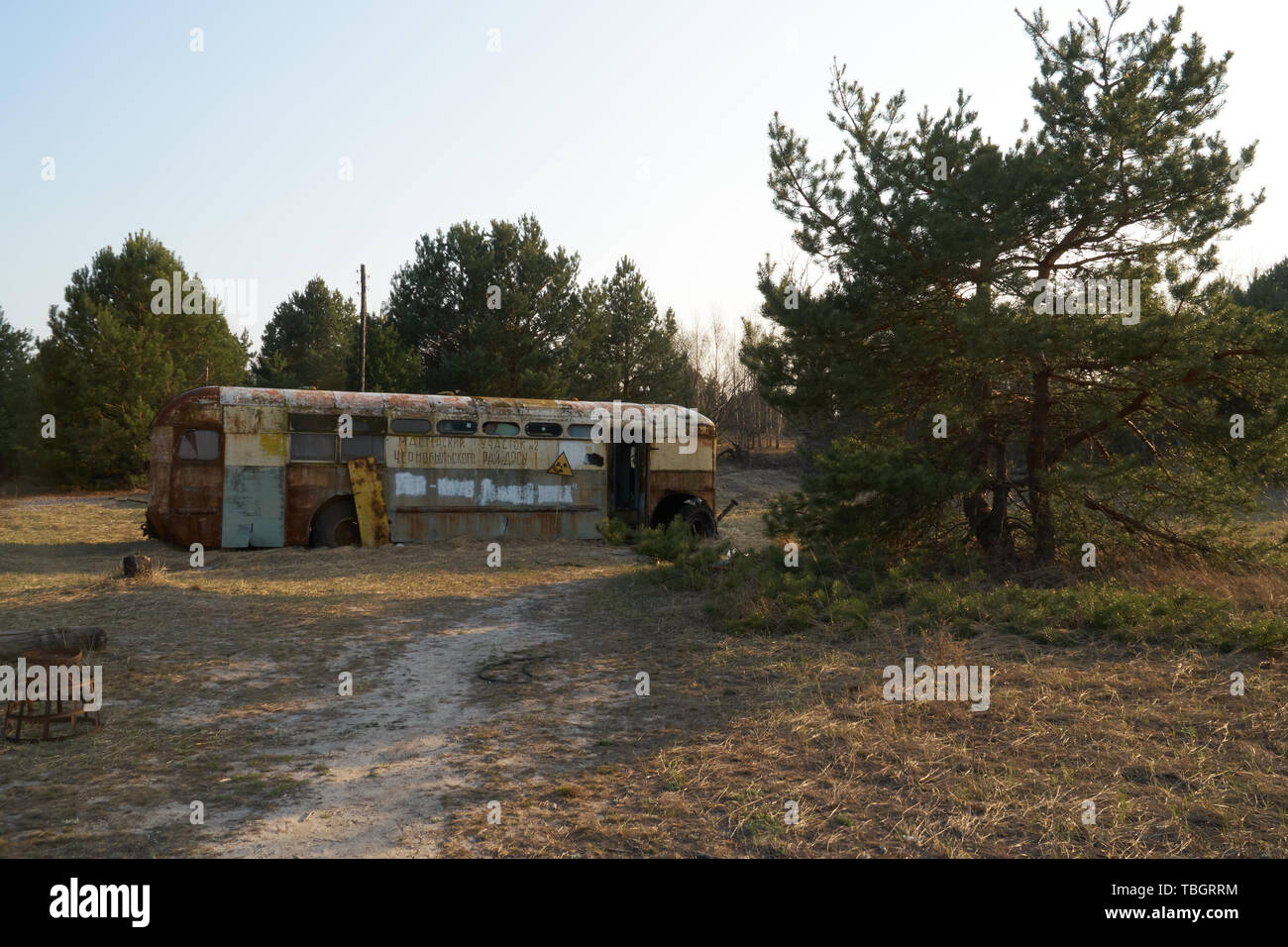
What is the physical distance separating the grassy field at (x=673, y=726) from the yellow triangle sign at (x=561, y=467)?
6660 mm

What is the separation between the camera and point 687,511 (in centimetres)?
1950

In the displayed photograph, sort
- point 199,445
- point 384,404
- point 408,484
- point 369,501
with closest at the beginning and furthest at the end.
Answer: point 199,445 → point 369,501 → point 384,404 → point 408,484

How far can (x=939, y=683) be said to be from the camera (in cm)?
714

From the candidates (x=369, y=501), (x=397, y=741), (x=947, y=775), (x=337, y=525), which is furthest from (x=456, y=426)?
(x=947, y=775)

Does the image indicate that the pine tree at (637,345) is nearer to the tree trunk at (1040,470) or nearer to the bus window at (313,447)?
the bus window at (313,447)

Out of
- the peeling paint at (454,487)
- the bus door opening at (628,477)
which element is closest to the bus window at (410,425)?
the peeling paint at (454,487)

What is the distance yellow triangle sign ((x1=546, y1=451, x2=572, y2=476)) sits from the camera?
1839 centimetres

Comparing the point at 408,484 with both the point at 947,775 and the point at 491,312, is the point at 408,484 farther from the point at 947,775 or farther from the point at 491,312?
the point at 491,312

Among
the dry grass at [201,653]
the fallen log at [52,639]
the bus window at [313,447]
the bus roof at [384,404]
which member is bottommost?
the dry grass at [201,653]

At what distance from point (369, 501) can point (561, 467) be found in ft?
12.9

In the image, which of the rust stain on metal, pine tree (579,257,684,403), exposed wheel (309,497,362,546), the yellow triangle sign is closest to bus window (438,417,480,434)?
the rust stain on metal

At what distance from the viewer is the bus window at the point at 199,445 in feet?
49.5
